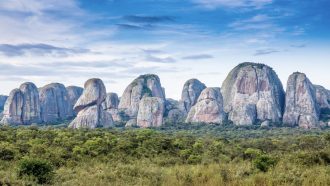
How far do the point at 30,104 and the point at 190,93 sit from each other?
217ft

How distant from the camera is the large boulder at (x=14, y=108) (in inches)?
5271

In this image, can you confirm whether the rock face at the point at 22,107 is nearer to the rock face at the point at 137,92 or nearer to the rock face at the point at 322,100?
the rock face at the point at 137,92

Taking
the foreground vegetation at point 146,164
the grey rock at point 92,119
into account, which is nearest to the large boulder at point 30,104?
the grey rock at point 92,119

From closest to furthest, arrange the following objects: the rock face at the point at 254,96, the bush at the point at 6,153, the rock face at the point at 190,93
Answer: the bush at the point at 6,153 < the rock face at the point at 254,96 < the rock face at the point at 190,93

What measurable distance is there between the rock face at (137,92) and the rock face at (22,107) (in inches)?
1344

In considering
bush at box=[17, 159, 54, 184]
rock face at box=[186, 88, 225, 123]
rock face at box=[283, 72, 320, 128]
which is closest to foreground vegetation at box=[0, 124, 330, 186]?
bush at box=[17, 159, 54, 184]

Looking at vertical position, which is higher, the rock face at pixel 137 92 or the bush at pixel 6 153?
the rock face at pixel 137 92

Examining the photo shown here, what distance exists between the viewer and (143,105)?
128 meters

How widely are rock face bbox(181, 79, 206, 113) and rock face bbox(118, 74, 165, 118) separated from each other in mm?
12148

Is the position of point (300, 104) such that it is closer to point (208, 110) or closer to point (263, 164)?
point (208, 110)

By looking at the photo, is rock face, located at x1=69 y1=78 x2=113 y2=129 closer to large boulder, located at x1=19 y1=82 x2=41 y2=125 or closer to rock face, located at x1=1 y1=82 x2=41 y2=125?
large boulder, located at x1=19 y1=82 x2=41 y2=125

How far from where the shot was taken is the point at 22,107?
13775 centimetres

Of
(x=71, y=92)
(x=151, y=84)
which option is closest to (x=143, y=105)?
(x=151, y=84)

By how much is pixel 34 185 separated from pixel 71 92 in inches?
6973
